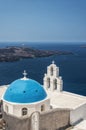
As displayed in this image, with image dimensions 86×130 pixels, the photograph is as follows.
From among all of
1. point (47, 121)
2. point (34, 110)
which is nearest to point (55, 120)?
point (47, 121)

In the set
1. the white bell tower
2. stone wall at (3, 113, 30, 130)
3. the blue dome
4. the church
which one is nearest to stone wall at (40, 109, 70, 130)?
the church

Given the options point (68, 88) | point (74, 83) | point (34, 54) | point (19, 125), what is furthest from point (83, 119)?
point (34, 54)

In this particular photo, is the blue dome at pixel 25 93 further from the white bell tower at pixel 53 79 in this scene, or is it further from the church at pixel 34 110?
the white bell tower at pixel 53 79

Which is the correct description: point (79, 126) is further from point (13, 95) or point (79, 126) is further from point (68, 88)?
point (68, 88)

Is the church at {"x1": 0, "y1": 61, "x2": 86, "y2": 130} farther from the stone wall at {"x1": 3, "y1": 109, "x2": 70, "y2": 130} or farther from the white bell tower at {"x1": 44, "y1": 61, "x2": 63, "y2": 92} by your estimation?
the white bell tower at {"x1": 44, "y1": 61, "x2": 63, "y2": 92}

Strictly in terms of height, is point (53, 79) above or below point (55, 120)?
above

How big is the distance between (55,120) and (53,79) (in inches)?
314

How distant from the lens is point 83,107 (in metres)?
28.7

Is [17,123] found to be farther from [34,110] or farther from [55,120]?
[55,120]

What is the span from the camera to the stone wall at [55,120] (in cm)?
2469

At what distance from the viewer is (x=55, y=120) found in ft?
85.1

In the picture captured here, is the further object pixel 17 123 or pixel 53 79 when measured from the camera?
pixel 53 79

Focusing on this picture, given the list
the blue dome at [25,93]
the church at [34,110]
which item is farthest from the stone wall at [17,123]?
the blue dome at [25,93]

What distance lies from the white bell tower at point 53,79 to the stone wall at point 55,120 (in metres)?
6.08
